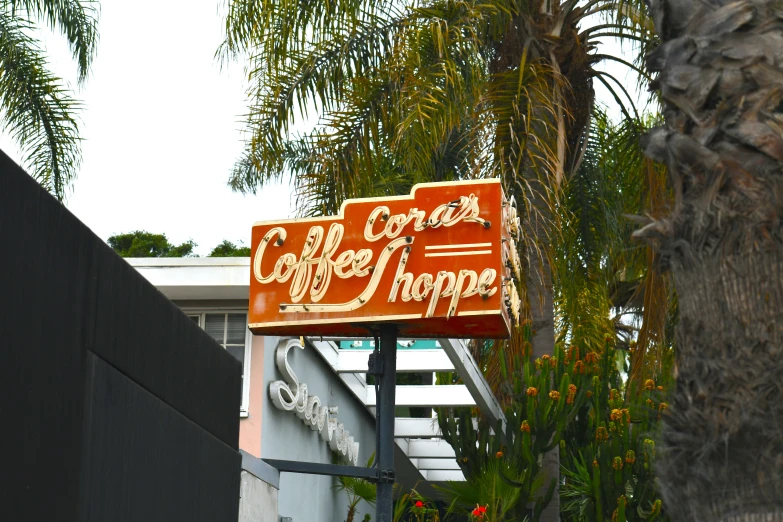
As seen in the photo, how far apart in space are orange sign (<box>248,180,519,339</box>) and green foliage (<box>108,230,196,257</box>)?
29.7m

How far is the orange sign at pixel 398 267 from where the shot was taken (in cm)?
1046

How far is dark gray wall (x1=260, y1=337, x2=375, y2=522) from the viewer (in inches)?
560

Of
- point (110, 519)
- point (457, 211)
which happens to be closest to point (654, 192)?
point (457, 211)

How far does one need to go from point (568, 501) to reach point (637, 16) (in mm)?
6846

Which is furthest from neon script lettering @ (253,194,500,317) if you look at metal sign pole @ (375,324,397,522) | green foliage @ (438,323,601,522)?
green foliage @ (438,323,601,522)

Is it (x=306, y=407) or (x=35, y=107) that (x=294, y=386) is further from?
(x=35, y=107)

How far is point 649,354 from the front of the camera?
14.9m

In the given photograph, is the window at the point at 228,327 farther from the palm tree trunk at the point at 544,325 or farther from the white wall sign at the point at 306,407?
the palm tree trunk at the point at 544,325

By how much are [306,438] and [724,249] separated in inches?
486

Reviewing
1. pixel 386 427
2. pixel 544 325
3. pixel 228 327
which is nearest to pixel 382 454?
pixel 386 427

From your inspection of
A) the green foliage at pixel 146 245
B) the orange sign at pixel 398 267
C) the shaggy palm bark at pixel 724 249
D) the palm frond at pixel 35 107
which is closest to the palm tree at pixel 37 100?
the palm frond at pixel 35 107

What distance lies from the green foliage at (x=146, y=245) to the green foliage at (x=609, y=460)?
87.4 feet

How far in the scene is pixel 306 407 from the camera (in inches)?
605

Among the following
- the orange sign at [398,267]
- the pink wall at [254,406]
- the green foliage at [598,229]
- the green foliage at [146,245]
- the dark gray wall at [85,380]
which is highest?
the green foliage at [146,245]
